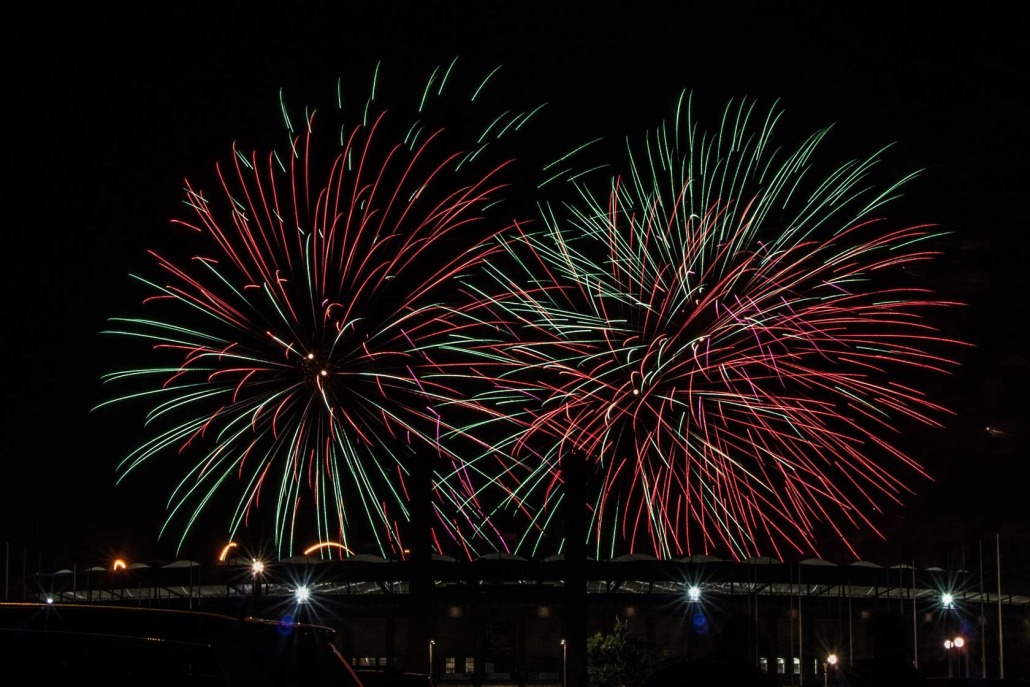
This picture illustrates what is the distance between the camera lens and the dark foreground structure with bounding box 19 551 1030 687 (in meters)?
59.8

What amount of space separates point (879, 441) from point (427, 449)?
39.4 feet

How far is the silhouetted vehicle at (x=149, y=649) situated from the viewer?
816 cm

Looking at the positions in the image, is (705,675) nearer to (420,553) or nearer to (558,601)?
(420,553)

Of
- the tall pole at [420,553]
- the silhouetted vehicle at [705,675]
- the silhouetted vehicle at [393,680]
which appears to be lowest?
the silhouetted vehicle at [393,680]

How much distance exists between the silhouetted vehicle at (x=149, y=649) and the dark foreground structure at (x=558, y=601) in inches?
1814

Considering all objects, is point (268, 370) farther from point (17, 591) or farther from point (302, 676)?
point (17, 591)

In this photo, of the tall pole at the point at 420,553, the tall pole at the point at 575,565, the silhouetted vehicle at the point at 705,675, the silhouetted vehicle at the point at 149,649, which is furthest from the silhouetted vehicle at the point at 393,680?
the silhouetted vehicle at the point at 705,675

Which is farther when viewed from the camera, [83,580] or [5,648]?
[83,580]

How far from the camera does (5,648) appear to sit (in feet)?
26.9

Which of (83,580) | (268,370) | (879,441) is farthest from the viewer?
(83,580)

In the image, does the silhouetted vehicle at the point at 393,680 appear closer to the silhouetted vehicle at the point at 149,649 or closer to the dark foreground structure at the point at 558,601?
the silhouetted vehicle at the point at 149,649

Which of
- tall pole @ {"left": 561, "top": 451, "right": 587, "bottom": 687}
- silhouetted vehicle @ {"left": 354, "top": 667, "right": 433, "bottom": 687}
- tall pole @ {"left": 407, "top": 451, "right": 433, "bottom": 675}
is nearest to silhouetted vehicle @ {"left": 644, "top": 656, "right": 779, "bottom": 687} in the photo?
silhouetted vehicle @ {"left": 354, "top": 667, "right": 433, "bottom": 687}

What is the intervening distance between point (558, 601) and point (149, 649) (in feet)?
181

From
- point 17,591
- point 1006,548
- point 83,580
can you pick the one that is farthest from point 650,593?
point 17,591
